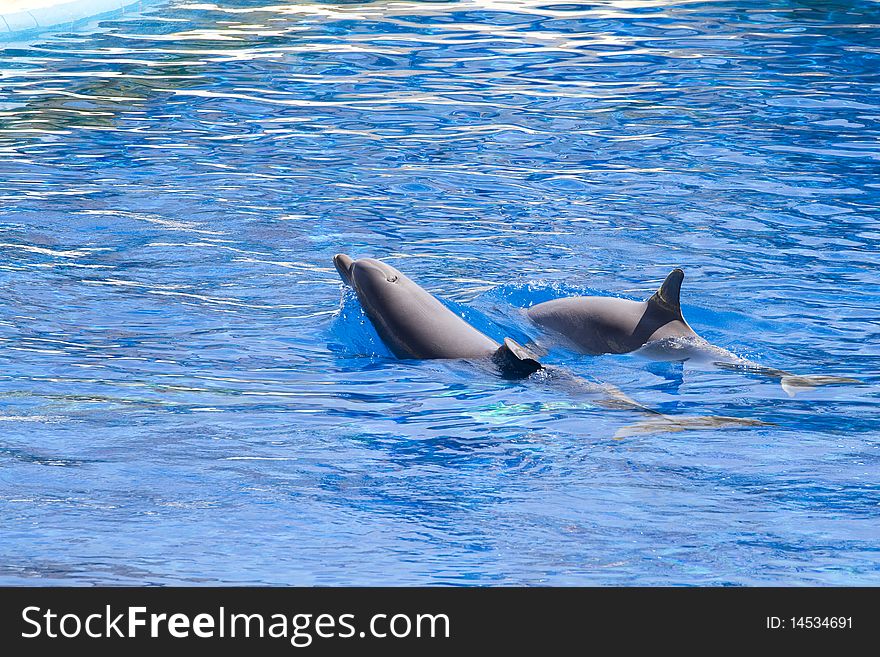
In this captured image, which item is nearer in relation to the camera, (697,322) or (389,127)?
(697,322)

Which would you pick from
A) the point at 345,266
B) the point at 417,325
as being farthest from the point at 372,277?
→ the point at 417,325

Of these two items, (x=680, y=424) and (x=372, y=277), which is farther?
(x=372, y=277)

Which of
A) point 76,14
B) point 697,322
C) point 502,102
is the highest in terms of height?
point 76,14

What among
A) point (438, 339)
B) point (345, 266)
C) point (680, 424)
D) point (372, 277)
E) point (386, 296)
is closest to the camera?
point (680, 424)

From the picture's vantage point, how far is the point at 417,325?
694cm

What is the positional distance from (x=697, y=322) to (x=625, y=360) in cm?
98

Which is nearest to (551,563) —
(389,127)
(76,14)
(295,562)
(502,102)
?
(295,562)

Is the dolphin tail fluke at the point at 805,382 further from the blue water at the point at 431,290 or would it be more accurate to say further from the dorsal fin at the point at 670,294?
the dorsal fin at the point at 670,294

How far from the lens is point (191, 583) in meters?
4.06

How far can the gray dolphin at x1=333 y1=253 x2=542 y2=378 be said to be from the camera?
6.56 meters

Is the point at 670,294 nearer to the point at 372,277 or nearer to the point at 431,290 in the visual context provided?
the point at 372,277

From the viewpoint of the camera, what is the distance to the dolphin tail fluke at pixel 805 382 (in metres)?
6.31

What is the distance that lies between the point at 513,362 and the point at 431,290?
1.98 metres
